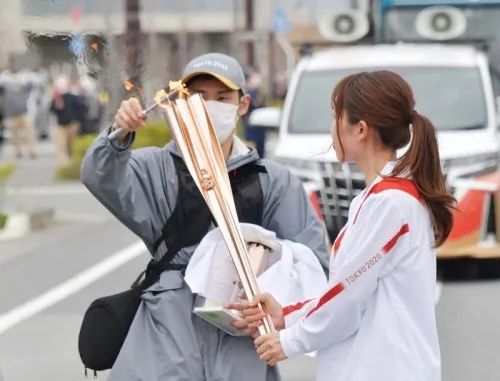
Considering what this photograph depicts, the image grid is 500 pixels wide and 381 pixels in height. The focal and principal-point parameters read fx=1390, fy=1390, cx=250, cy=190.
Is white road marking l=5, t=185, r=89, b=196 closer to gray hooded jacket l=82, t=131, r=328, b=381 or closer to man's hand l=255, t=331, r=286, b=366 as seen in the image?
gray hooded jacket l=82, t=131, r=328, b=381

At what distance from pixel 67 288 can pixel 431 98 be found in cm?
348

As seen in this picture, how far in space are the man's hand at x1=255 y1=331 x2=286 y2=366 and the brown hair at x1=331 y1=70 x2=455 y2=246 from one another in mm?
491

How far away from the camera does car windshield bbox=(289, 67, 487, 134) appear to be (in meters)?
11.8

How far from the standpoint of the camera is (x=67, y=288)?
11.2 meters

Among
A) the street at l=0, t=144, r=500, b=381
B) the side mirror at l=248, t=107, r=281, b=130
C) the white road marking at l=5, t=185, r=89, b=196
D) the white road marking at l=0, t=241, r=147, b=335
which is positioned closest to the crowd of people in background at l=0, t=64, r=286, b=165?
the white road marking at l=5, t=185, r=89, b=196

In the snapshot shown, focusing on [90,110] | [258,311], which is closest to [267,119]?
[258,311]

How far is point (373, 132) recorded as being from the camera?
3.45 m

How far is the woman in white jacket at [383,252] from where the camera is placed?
335 centimetres

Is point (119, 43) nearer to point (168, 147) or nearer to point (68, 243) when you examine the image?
→ point (168, 147)

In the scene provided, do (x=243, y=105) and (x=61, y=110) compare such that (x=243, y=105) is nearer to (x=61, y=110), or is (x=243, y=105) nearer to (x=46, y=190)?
(x=46, y=190)

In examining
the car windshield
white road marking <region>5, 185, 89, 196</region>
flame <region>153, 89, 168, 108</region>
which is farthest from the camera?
white road marking <region>5, 185, 89, 196</region>

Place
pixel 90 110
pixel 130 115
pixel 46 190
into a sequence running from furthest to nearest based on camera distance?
pixel 90 110, pixel 46 190, pixel 130 115

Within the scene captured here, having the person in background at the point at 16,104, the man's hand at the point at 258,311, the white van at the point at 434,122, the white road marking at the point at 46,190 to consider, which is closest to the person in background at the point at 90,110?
the person in background at the point at 16,104

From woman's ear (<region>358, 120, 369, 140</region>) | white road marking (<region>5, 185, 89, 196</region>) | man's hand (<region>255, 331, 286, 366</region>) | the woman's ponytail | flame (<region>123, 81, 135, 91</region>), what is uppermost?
flame (<region>123, 81, 135, 91</region>)
